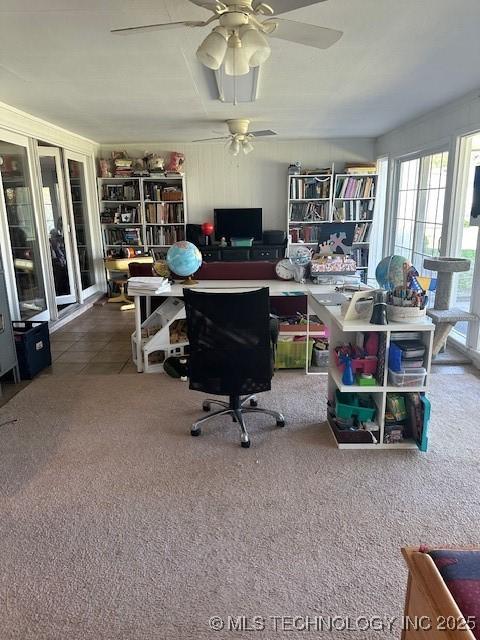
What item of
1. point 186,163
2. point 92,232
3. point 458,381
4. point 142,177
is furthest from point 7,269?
point 458,381

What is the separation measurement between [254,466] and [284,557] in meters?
0.65

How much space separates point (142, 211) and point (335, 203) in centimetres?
304

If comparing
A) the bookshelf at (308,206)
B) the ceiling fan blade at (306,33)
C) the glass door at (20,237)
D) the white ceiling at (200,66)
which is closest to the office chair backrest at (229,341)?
the ceiling fan blade at (306,33)

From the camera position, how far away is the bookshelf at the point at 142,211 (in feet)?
22.4

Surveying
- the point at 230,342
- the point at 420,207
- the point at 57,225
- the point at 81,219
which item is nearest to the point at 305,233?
the point at 420,207

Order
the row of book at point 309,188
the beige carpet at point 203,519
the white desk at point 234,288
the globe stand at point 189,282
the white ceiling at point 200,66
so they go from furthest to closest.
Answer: the row of book at point 309,188, the globe stand at point 189,282, the white desk at point 234,288, the white ceiling at point 200,66, the beige carpet at point 203,519

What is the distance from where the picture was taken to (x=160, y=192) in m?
6.85

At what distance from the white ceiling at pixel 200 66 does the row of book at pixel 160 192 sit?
167cm

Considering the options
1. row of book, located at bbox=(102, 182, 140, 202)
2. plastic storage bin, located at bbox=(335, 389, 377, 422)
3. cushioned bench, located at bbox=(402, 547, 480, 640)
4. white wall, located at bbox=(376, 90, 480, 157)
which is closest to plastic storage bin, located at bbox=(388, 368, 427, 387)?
plastic storage bin, located at bbox=(335, 389, 377, 422)

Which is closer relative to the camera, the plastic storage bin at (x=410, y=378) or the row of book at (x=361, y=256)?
the plastic storage bin at (x=410, y=378)

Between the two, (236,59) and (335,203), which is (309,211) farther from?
(236,59)

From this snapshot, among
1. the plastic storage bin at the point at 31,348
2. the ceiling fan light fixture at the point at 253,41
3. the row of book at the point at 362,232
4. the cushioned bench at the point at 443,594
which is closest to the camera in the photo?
the cushioned bench at the point at 443,594

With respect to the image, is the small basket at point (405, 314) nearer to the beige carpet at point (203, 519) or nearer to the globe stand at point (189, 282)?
the beige carpet at point (203, 519)

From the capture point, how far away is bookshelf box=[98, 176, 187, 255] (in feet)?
22.4
